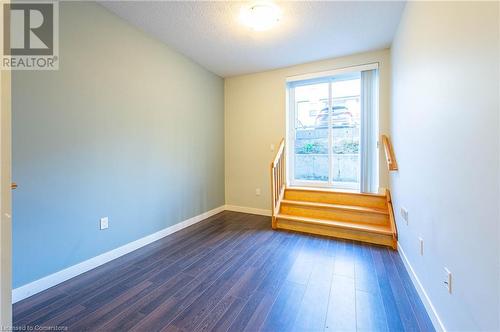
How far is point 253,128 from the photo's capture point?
4.29 m

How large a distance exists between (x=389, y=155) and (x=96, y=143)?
3438mm

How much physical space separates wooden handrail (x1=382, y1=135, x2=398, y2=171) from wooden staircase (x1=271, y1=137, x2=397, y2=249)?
0.64m

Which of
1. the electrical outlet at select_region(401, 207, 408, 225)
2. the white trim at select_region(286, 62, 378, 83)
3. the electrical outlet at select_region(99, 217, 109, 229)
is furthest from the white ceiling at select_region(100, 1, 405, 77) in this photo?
the electrical outlet at select_region(99, 217, 109, 229)

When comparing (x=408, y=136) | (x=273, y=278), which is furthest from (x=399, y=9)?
(x=273, y=278)

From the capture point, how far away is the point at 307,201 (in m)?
3.68

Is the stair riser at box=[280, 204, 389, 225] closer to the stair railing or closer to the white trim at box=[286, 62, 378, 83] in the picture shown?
the stair railing

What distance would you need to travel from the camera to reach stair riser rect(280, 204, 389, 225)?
304cm

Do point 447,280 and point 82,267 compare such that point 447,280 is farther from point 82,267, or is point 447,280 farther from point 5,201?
point 82,267

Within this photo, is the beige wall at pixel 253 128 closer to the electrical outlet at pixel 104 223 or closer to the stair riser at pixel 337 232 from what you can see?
the stair riser at pixel 337 232

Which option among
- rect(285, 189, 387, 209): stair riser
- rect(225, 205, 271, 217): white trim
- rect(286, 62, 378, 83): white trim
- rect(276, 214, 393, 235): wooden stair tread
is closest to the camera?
rect(276, 214, 393, 235): wooden stair tread

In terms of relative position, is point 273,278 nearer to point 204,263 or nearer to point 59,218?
point 204,263

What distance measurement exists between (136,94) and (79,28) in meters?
0.77

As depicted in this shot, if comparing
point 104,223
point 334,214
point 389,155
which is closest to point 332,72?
point 389,155

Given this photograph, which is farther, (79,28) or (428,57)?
(79,28)
